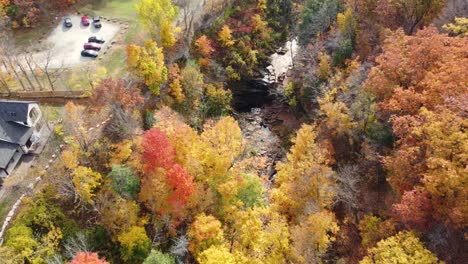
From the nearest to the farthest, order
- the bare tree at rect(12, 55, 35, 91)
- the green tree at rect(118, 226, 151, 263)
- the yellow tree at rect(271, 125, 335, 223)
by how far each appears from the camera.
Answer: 1. the green tree at rect(118, 226, 151, 263)
2. the yellow tree at rect(271, 125, 335, 223)
3. the bare tree at rect(12, 55, 35, 91)

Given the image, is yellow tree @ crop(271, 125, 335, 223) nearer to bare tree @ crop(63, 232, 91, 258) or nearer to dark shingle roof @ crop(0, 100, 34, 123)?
bare tree @ crop(63, 232, 91, 258)

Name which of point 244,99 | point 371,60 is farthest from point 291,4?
point 371,60

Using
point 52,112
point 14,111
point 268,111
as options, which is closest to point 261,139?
point 268,111

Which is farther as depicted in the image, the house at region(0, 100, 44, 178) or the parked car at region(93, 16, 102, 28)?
the parked car at region(93, 16, 102, 28)

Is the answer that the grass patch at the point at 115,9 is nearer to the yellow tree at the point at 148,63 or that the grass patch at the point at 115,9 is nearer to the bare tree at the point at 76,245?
the yellow tree at the point at 148,63

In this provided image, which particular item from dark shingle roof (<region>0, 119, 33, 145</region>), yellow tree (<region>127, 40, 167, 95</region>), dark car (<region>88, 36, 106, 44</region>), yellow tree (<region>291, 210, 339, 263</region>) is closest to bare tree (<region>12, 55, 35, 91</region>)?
dark car (<region>88, 36, 106, 44</region>)

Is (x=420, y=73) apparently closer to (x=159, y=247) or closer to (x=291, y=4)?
(x=159, y=247)

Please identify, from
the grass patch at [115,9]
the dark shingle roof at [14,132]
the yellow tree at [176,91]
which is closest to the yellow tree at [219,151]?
the yellow tree at [176,91]
